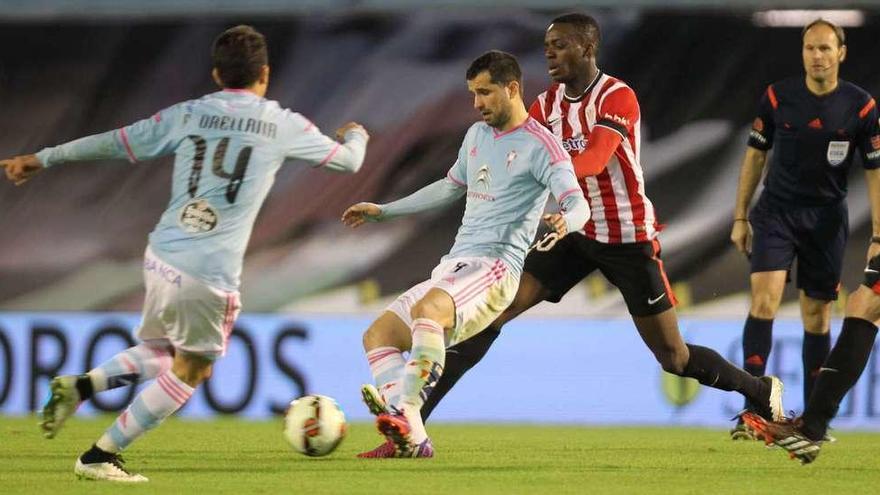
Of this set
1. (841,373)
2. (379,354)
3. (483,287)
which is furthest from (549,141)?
(841,373)

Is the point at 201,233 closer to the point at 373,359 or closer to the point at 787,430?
the point at 373,359

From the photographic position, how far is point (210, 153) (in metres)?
5.91

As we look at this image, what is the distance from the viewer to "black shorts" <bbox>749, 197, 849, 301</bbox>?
815cm

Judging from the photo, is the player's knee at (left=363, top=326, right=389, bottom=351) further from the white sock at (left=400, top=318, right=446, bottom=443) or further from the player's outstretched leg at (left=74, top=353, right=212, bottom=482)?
the player's outstretched leg at (left=74, top=353, right=212, bottom=482)

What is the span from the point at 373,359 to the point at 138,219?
4.06 metres

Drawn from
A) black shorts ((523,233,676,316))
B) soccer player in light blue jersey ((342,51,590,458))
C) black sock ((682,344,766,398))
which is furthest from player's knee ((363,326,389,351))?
black sock ((682,344,766,398))

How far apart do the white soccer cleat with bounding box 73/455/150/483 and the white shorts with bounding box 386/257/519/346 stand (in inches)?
52.9

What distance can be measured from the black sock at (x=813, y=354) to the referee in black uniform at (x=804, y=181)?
0.25 meters

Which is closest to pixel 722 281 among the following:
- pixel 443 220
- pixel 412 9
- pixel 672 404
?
pixel 672 404

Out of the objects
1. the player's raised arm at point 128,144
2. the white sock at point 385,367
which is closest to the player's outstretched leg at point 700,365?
the white sock at point 385,367

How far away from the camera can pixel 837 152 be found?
812 centimetres

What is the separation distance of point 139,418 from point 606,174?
236 centimetres

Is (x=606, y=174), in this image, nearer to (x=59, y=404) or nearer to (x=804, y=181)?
(x=804, y=181)

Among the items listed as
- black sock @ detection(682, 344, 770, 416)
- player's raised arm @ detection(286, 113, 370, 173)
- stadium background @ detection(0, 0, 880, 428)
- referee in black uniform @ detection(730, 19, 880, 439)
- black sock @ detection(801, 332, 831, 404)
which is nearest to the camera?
player's raised arm @ detection(286, 113, 370, 173)
